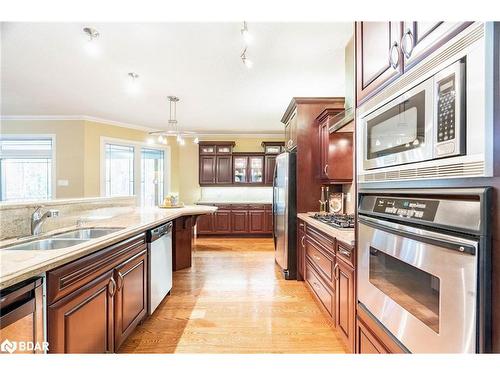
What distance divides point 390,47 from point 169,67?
99.6 inches

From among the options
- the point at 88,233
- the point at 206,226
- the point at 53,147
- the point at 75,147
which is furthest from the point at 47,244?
the point at 53,147

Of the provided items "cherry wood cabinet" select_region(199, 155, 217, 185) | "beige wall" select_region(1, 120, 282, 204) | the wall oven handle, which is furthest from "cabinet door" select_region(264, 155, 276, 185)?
the wall oven handle

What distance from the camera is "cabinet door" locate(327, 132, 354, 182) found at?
295cm

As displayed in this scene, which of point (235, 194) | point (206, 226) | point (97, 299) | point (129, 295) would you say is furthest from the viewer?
point (235, 194)

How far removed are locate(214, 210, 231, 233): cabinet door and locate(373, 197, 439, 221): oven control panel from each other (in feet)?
16.3

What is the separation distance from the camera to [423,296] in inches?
35.3

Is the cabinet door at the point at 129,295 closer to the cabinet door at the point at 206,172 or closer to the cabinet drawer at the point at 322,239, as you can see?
the cabinet drawer at the point at 322,239

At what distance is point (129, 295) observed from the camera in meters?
1.87

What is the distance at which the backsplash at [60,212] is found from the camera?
163 centimetres

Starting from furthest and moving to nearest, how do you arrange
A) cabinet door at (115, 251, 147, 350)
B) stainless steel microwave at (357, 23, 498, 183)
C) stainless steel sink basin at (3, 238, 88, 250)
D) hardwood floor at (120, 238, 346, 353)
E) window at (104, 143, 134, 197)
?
1. window at (104, 143, 134, 197)
2. hardwood floor at (120, 238, 346, 353)
3. cabinet door at (115, 251, 147, 350)
4. stainless steel sink basin at (3, 238, 88, 250)
5. stainless steel microwave at (357, 23, 498, 183)

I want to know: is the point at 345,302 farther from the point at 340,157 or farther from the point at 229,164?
the point at 229,164

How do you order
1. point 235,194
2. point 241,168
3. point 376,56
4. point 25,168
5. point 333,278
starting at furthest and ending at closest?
point 235,194 < point 241,168 < point 25,168 < point 333,278 < point 376,56

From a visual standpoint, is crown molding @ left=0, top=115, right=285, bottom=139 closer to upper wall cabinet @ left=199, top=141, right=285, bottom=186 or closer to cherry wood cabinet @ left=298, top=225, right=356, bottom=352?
upper wall cabinet @ left=199, top=141, right=285, bottom=186
